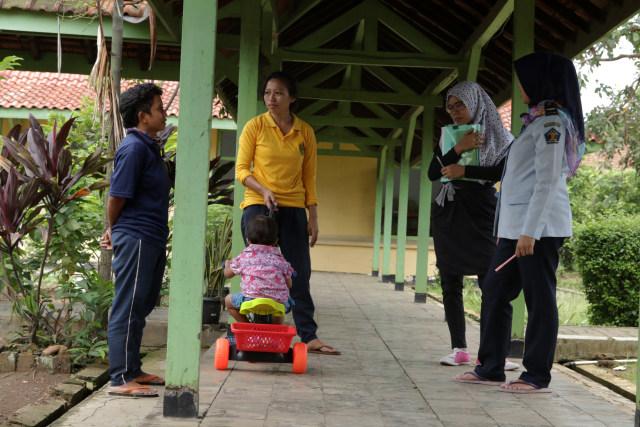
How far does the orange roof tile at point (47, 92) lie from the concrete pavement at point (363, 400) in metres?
9.81

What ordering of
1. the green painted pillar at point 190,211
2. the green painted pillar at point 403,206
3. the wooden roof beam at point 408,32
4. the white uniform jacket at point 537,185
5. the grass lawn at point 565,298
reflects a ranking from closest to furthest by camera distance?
the green painted pillar at point 190,211 < the white uniform jacket at point 537,185 < the wooden roof beam at point 408,32 < the grass lawn at point 565,298 < the green painted pillar at point 403,206

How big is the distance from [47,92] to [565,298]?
430 inches

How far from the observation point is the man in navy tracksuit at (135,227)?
3803 millimetres

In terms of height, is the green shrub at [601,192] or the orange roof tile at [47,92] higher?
the orange roof tile at [47,92]

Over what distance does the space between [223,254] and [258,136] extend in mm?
3336

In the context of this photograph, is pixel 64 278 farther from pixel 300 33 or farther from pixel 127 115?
pixel 300 33

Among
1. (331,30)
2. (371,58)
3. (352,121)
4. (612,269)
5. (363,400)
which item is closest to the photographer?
(363,400)

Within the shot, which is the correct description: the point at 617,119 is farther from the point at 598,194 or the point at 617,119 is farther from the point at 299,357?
the point at 299,357

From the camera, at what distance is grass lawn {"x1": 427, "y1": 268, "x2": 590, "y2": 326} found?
9.18 metres

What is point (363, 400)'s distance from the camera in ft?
12.0

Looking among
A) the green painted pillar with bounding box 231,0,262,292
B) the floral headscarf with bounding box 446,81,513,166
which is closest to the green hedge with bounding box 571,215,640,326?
the floral headscarf with bounding box 446,81,513,166

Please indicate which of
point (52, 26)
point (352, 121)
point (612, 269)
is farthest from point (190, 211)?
point (352, 121)

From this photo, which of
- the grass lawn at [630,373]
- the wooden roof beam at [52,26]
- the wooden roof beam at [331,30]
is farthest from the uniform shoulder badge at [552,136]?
the wooden roof beam at [52,26]

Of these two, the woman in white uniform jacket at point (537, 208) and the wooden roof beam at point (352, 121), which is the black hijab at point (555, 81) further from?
the wooden roof beam at point (352, 121)
